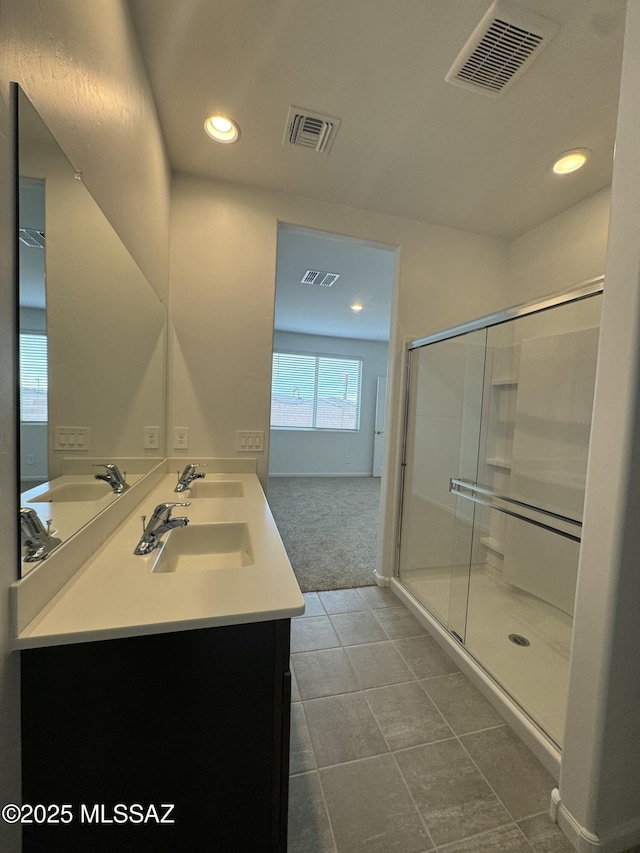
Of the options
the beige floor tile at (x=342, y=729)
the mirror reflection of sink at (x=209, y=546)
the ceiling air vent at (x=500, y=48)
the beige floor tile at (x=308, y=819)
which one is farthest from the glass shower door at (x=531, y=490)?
the mirror reflection of sink at (x=209, y=546)

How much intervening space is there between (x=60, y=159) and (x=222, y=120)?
4.08 ft

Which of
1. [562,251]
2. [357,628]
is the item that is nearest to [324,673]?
[357,628]

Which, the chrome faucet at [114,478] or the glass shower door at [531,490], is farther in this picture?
the glass shower door at [531,490]

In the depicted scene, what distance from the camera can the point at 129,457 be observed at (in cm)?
141

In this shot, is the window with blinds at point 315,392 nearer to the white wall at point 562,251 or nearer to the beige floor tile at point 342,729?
the white wall at point 562,251

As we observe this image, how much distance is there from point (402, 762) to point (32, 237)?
6.36 feet

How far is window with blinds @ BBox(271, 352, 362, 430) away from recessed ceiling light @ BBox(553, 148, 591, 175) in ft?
15.4

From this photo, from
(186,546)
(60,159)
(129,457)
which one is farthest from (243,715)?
(60,159)

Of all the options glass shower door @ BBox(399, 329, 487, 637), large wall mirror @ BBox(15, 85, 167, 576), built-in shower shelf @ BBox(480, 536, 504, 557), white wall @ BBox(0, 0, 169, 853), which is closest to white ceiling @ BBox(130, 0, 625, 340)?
white wall @ BBox(0, 0, 169, 853)

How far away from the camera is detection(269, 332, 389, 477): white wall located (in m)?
6.29

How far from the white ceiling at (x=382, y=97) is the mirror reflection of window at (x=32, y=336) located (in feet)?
3.83

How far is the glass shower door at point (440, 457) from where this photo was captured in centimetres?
242

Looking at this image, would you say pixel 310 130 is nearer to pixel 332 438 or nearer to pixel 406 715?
pixel 406 715

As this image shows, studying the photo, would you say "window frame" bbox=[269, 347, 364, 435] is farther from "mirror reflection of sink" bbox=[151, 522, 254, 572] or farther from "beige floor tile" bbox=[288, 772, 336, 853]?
"beige floor tile" bbox=[288, 772, 336, 853]
